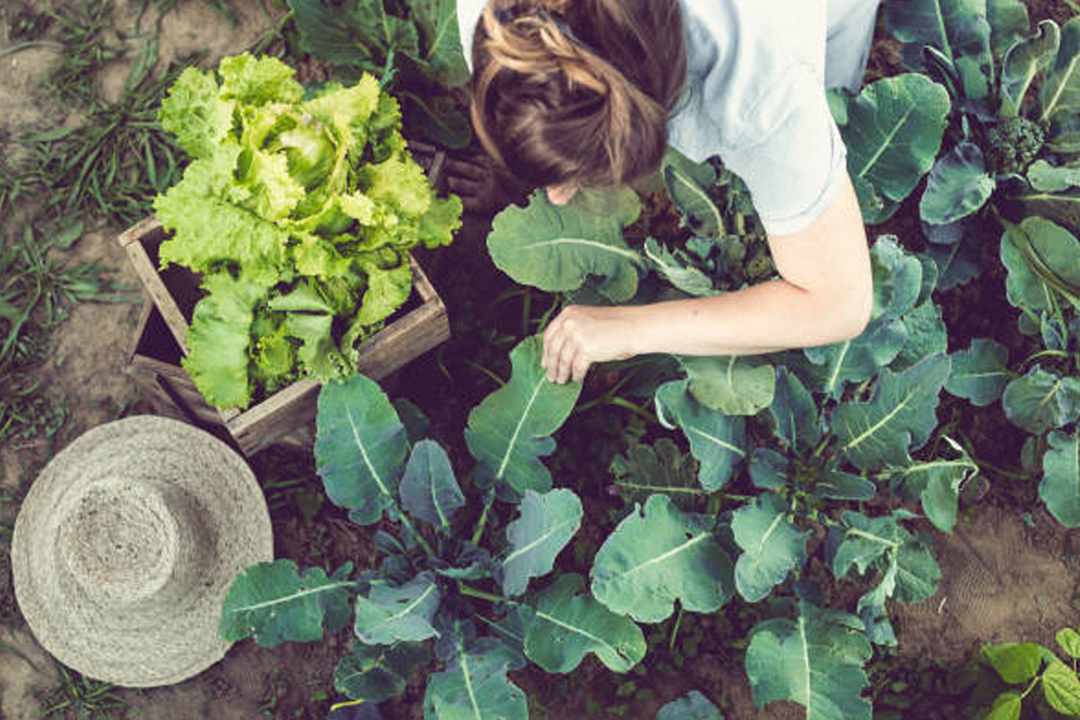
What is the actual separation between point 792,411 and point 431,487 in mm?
1009

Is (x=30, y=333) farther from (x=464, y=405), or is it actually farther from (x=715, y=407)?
(x=715, y=407)

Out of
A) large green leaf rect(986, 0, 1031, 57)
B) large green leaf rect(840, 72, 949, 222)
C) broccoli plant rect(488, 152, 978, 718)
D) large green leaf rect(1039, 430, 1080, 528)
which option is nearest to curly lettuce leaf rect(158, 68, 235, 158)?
broccoli plant rect(488, 152, 978, 718)

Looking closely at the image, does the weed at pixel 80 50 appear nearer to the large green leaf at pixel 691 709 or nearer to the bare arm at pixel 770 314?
the bare arm at pixel 770 314

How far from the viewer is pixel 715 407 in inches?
92.0

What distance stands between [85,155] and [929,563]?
2.90m

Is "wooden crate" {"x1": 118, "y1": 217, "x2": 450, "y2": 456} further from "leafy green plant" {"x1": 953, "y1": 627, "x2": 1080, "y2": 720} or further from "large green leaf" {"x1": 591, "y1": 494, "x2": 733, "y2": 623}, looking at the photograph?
"leafy green plant" {"x1": 953, "y1": 627, "x2": 1080, "y2": 720}

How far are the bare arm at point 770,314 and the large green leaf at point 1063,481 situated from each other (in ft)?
3.87

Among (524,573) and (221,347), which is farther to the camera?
(524,573)

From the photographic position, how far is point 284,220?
206 cm

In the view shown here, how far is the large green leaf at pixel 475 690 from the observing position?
7.34 ft

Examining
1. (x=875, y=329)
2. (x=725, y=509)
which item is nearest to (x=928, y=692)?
(x=725, y=509)

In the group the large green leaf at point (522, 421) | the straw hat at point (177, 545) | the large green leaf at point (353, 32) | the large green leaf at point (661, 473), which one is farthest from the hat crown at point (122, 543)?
the large green leaf at point (353, 32)

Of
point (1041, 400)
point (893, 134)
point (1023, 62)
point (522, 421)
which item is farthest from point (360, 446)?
point (1023, 62)

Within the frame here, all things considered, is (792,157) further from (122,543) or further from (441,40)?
(122,543)
